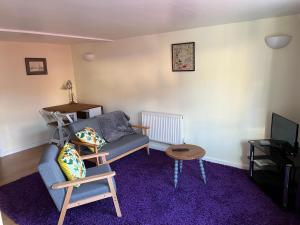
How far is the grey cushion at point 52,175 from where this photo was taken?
7.06 ft

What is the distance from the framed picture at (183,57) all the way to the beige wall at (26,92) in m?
2.79

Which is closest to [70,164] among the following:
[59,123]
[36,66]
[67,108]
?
[59,123]

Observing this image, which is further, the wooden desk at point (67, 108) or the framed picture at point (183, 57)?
the wooden desk at point (67, 108)

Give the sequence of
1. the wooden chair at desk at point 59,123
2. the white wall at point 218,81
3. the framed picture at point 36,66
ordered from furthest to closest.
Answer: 1. the framed picture at point 36,66
2. the wooden chair at desk at point 59,123
3. the white wall at point 218,81

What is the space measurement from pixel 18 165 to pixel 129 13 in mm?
3197

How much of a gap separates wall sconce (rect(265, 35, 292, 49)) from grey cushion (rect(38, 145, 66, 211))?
287 centimetres

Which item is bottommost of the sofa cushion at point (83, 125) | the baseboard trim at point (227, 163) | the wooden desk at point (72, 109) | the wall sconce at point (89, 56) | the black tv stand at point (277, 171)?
the baseboard trim at point (227, 163)

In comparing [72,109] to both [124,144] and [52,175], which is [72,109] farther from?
[52,175]

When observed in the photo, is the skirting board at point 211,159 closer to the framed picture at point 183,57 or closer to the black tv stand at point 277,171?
the black tv stand at point 277,171

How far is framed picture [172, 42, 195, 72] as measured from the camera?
3.59 m

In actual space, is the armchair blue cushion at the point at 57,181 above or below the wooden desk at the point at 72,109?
below

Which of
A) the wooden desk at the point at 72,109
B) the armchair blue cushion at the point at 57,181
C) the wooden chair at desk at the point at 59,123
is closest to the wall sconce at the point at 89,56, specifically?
the wooden desk at the point at 72,109

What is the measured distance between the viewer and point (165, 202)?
2713 mm

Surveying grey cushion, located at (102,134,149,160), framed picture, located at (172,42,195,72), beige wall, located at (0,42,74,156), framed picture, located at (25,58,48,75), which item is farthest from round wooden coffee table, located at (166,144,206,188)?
framed picture, located at (25,58,48,75)
